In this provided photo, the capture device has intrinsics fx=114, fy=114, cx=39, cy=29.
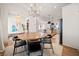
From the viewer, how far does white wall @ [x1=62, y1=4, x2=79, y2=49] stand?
1.76m

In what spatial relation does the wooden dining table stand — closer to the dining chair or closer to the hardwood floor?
the dining chair

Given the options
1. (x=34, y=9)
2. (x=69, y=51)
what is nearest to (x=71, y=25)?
(x=69, y=51)

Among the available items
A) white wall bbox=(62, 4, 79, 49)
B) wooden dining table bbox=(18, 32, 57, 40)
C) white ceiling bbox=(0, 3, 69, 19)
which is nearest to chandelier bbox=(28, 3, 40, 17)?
white ceiling bbox=(0, 3, 69, 19)

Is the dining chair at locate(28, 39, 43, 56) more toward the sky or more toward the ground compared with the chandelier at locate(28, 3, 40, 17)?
more toward the ground

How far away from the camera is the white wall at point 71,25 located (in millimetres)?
1762

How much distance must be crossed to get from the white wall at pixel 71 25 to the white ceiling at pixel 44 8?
9 cm

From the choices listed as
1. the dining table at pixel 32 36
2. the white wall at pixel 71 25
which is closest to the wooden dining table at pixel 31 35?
the dining table at pixel 32 36

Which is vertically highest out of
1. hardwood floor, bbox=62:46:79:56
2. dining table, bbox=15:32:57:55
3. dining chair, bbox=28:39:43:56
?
dining table, bbox=15:32:57:55

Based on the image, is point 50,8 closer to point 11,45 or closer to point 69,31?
point 69,31

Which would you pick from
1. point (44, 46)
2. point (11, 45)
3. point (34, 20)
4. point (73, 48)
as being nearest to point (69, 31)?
point (73, 48)

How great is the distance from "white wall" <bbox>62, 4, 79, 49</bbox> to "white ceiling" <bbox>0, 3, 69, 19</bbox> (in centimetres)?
9

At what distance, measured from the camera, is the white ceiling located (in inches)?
69.1

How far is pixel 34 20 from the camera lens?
175 cm

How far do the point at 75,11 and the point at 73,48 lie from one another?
0.57m
